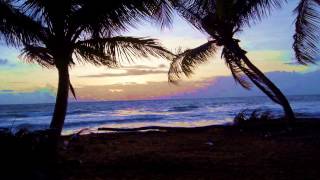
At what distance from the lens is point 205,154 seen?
861 cm

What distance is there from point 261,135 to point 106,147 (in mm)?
4088

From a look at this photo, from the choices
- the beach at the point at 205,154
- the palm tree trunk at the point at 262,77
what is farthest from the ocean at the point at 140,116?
the palm tree trunk at the point at 262,77

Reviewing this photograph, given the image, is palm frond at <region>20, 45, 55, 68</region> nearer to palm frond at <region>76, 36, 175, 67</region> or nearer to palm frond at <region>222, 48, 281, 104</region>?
palm frond at <region>76, 36, 175, 67</region>

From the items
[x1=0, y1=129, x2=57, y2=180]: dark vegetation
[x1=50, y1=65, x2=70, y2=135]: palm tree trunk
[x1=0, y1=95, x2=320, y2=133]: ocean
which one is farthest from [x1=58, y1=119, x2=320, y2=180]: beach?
[x1=0, y1=95, x2=320, y2=133]: ocean

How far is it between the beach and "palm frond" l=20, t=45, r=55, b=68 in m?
1.83

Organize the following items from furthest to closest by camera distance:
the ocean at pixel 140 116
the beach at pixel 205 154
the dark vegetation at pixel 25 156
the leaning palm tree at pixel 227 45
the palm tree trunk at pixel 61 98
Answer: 1. the ocean at pixel 140 116
2. the leaning palm tree at pixel 227 45
3. the palm tree trunk at pixel 61 98
4. the beach at pixel 205 154
5. the dark vegetation at pixel 25 156

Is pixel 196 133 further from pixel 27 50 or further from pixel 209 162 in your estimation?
pixel 27 50

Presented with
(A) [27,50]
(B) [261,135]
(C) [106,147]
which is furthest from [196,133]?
(A) [27,50]

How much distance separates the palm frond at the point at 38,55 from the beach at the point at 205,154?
1832 millimetres

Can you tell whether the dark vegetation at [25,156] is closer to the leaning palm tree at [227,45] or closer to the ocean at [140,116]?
the ocean at [140,116]

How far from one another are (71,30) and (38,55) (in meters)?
1.05

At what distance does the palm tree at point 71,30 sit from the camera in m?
7.06

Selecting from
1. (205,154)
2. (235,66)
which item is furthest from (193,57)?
(205,154)

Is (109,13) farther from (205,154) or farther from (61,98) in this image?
(205,154)
